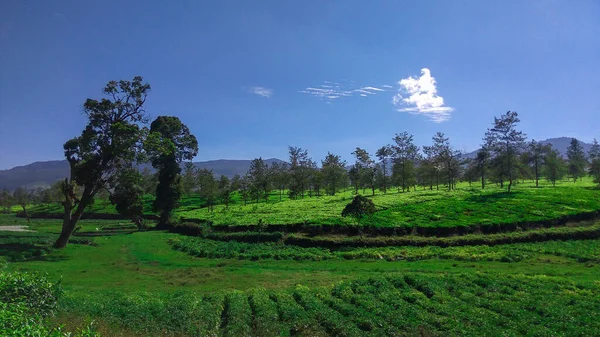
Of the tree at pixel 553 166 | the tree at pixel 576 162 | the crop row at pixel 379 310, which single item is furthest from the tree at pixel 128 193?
the tree at pixel 576 162

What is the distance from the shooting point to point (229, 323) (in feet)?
55.7

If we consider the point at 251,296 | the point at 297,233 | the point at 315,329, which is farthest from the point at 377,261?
the point at 315,329

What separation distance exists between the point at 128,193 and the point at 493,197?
5972 cm

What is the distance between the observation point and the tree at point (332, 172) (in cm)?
10181

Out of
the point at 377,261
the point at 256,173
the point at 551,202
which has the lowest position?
the point at 377,261

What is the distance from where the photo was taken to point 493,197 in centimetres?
6144

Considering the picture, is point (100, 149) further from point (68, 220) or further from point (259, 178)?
point (259, 178)

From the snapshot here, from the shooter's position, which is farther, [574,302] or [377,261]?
[377,261]

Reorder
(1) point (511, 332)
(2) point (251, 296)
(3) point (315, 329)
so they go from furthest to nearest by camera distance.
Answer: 1. (2) point (251, 296)
2. (3) point (315, 329)
3. (1) point (511, 332)

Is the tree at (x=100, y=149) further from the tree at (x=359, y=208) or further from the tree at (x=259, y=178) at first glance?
the tree at (x=259, y=178)

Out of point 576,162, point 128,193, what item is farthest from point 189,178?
point 576,162

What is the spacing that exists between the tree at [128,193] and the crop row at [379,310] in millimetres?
26877

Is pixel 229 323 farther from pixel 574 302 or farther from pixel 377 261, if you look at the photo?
pixel 377 261

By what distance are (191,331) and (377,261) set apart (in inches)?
962
